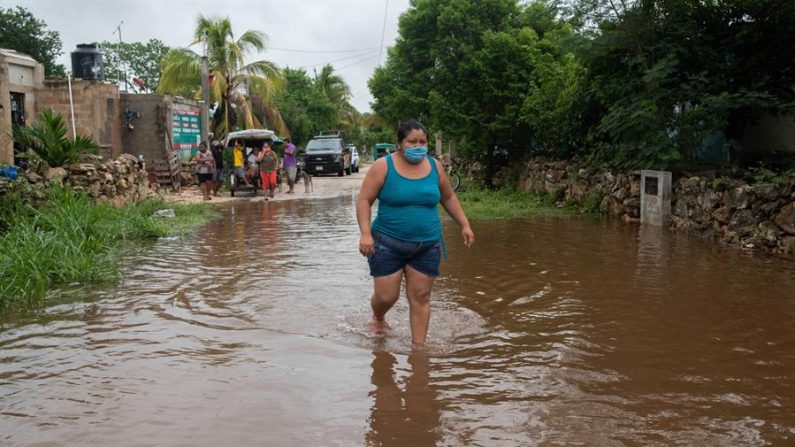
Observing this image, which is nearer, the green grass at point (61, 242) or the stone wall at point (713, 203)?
the green grass at point (61, 242)

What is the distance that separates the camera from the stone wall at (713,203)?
360 inches

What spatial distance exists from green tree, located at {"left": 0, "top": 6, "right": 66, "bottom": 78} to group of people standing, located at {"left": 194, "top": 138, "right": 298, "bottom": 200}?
55.9ft

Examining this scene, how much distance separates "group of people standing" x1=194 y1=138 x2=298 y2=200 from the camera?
739 inches

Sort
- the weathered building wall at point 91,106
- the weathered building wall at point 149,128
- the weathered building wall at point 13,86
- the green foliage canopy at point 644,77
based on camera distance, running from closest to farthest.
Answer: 1. the green foliage canopy at point 644,77
2. the weathered building wall at point 13,86
3. the weathered building wall at point 91,106
4. the weathered building wall at point 149,128

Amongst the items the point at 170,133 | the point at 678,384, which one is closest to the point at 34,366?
the point at 678,384

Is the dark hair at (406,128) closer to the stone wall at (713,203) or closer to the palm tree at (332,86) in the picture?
the stone wall at (713,203)

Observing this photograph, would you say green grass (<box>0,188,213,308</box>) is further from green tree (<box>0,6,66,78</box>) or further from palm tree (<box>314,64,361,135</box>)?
palm tree (<box>314,64,361,135</box>)

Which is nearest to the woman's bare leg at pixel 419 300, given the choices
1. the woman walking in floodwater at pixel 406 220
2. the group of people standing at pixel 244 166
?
the woman walking in floodwater at pixel 406 220

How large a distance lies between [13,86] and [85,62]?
8.02 feet

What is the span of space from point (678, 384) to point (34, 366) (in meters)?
4.16

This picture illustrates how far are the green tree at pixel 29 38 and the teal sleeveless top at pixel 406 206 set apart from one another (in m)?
33.0

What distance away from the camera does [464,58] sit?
70.8ft

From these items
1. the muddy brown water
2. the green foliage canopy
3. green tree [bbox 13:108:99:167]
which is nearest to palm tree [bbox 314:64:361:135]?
the green foliage canopy

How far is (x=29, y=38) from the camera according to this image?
33.0 metres
